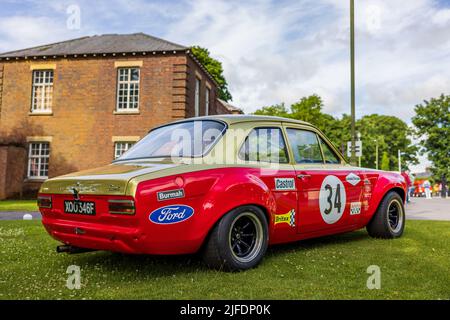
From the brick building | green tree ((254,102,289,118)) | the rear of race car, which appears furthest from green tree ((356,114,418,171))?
the rear of race car

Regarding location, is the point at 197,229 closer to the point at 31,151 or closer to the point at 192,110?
the point at 192,110

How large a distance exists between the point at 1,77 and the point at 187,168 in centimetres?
2216

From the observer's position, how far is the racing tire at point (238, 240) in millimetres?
3918

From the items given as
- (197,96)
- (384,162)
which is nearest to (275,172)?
(197,96)

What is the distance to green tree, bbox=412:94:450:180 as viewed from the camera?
39531mm

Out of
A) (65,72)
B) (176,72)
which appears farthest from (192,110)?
(65,72)

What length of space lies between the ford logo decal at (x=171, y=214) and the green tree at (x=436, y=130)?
4052cm

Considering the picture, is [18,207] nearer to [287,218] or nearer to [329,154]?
[329,154]

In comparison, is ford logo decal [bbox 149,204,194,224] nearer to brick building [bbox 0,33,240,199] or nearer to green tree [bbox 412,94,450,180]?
brick building [bbox 0,33,240,199]

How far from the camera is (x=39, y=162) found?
21.6 m

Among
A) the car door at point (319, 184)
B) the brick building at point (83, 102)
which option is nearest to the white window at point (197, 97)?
the brick building at point (83, 102)

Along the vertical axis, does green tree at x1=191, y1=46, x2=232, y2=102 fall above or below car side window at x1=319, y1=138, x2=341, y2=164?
above

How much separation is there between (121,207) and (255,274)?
1.42 metres

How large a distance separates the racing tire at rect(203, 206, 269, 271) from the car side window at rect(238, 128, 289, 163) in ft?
2.12
